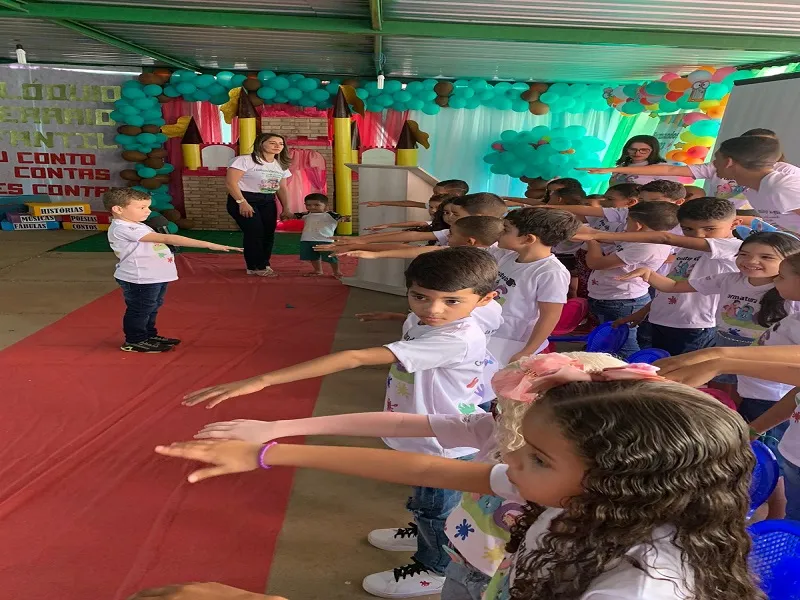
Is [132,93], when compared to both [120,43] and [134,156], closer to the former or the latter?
[134,156]

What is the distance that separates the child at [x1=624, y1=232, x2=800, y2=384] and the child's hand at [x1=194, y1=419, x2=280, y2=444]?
216 centimetres

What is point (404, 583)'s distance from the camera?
1.98 metres

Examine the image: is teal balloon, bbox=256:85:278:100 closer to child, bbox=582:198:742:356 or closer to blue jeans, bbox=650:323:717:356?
child, bbox=582:198:742:356

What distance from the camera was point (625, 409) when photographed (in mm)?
790

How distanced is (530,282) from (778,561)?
5.13 feet

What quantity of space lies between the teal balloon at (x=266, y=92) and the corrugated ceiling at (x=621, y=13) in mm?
4324

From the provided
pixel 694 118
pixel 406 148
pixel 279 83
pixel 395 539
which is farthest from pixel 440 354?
pixel 279 83

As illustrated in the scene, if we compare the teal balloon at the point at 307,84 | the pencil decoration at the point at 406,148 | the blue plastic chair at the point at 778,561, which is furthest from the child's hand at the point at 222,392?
the teal balloon at the point at 307,84

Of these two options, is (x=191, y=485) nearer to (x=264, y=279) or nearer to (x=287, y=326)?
(x=287, y=326)

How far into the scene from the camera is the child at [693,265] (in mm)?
2953

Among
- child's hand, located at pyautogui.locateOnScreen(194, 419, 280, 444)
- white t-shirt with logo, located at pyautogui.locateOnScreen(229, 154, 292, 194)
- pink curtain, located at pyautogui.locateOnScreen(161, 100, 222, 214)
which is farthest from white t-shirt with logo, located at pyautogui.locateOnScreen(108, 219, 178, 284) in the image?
pink curtain, located at pyautogui.locateOnScreen(161, 100, 222, 214)

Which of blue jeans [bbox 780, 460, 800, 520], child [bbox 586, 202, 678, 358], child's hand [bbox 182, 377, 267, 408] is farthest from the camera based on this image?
child [bbox 586, 202, 678, 358]

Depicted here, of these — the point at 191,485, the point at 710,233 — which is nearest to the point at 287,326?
the point at 191,485

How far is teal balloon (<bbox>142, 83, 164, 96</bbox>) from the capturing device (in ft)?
30.2
